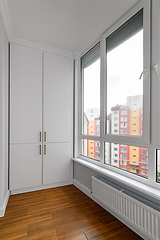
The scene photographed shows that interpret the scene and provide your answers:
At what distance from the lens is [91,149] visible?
9.18ft

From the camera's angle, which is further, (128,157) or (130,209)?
(128,157)

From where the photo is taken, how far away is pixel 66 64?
10.3 ft

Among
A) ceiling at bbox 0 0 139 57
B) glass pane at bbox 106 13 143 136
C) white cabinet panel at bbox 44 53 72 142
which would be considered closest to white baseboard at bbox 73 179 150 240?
white cabinet panel at bbox 44 53 72 142

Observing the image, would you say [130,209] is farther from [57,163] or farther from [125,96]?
[57,163]

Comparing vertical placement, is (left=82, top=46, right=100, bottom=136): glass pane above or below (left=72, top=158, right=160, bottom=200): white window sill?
above

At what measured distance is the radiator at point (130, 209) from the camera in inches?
55.7

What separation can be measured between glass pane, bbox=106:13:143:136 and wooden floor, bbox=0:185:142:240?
1138 mm

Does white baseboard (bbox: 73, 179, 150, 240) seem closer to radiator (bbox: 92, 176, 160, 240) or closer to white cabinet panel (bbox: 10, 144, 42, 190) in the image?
radiator (bbox: 92, 176, 160, 240)

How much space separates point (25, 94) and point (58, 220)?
6.72 feet

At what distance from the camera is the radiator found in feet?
4.65

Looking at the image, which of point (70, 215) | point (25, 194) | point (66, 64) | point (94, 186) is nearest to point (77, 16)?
point (66, 64)

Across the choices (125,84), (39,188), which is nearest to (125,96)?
(125,84)

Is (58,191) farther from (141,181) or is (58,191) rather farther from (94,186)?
(141,181)

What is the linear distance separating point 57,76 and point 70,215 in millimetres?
2402
